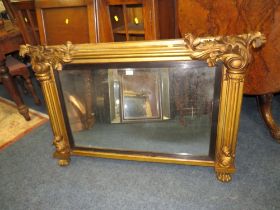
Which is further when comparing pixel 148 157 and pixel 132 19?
pixel 132 19

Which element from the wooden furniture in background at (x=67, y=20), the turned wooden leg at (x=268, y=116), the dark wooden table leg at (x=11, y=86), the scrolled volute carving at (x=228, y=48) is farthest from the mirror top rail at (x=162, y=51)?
the dark wooden table leg at (x=11, y=86)

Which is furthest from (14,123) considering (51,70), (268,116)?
(268,116)

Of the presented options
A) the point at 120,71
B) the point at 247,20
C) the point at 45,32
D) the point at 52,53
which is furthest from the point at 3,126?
the point at 247,20

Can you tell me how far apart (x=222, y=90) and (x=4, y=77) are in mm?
1554

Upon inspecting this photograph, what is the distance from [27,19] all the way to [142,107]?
102 centimetres

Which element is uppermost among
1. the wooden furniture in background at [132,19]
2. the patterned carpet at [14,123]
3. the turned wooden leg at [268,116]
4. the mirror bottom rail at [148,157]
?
the wooden furniture in background at [132,19]

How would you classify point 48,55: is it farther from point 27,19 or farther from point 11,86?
point 11,86

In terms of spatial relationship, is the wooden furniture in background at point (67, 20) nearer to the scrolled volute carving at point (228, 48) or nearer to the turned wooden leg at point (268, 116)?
the scrolled volute carving at point (228, 48)

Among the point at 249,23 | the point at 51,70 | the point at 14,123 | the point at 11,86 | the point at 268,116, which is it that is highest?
the point at 249,23

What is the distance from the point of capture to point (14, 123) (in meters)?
1.93

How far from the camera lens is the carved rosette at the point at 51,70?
1.09m

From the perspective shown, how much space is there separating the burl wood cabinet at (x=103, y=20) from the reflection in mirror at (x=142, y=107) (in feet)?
0.86

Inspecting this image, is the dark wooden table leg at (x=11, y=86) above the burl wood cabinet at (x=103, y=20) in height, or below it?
below

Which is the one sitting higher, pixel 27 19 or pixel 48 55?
pixel 27 19
